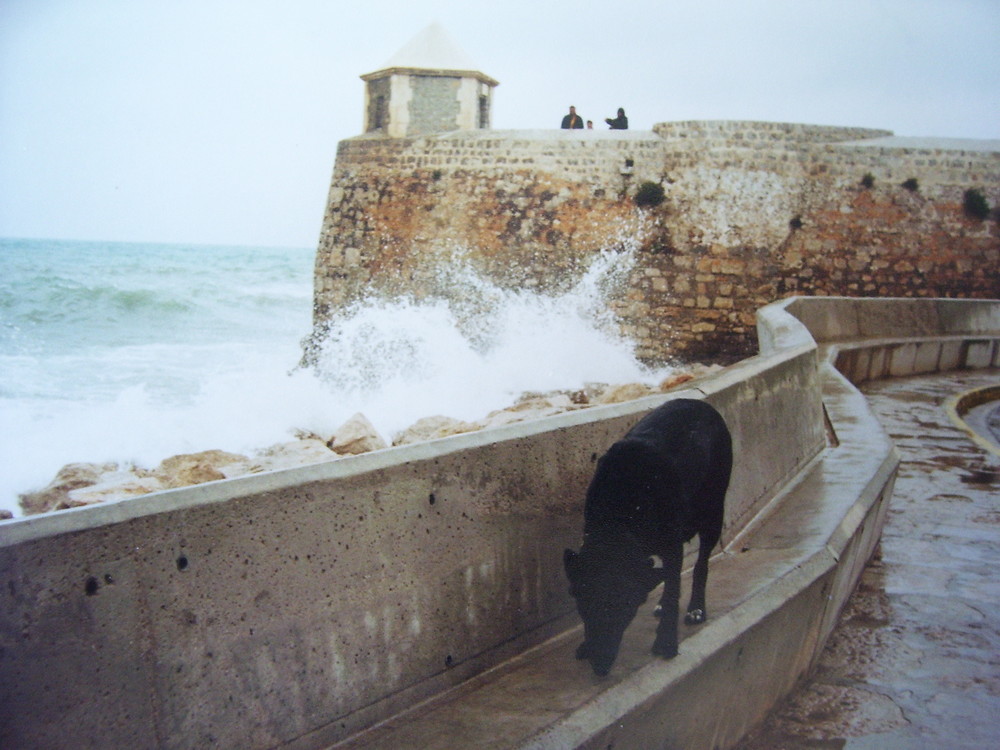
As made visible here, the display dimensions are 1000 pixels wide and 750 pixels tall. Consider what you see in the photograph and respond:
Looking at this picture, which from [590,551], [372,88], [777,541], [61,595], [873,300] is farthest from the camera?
[372,88]

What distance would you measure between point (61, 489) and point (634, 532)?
813 centimetres

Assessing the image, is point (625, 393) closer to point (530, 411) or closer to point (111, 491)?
point (530, 411)

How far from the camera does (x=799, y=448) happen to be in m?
5.70

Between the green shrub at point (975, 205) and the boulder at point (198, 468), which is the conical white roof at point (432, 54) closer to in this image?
the green shrub at point (975, 205)

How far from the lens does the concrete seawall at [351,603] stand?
2.04 metres

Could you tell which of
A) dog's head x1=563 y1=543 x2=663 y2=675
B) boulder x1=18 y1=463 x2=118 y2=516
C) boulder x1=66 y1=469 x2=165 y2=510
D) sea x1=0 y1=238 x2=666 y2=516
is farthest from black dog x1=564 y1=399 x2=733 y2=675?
sea x1=0 y1=238 x2=666 y2=516

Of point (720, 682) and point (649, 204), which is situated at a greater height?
point (649, 204)

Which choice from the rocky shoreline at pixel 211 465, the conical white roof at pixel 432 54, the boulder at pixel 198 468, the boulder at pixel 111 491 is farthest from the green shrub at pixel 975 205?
the boulder at pixel 111 491

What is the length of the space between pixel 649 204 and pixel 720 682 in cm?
1710

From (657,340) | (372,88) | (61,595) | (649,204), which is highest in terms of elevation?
(372,88)

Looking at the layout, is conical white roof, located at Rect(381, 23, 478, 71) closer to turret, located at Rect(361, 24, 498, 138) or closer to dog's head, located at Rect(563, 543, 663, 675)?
turret, located at Rect(361, 24, 498, 138)

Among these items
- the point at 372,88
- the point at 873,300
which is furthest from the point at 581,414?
the point at 372,88

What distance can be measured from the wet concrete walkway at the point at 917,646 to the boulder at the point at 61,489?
22.1 feet

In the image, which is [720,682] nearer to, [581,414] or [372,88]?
[581,414]
